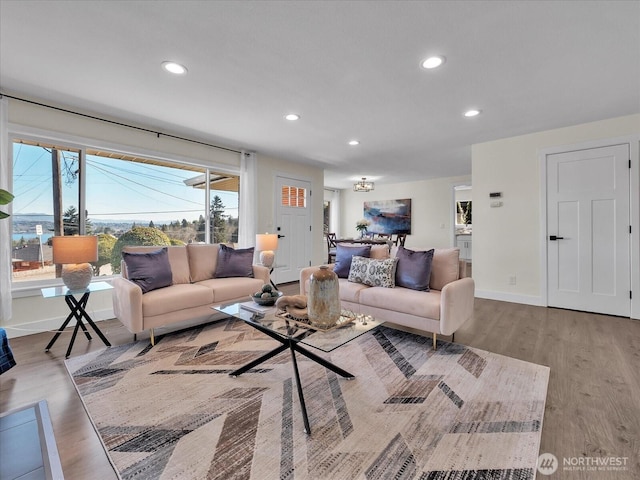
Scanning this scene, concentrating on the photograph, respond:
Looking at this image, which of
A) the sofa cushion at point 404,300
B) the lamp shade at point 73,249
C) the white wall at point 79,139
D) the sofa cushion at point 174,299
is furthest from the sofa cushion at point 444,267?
the white wall at point 79,139

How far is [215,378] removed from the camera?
6.73 ft

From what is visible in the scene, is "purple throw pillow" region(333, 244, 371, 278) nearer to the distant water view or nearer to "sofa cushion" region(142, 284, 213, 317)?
"sofa cushion" region(142, 284, 213, 317)

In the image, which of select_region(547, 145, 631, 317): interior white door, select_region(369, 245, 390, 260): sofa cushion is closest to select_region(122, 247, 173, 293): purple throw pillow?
select_region(369, 245, 390, 260): sofa cushion

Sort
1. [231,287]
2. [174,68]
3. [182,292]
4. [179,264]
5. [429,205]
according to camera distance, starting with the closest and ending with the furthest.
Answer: [174,68]
[182,292]
[231,287]
[179,264]
[429,205]

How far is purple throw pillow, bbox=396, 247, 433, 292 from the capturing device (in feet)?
9.32

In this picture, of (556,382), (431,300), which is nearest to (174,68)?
(431,300)

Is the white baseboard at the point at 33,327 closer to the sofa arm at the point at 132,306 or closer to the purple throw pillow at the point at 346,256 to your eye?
the sofa arm at the point at 132,306

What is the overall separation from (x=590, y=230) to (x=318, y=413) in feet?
13.4

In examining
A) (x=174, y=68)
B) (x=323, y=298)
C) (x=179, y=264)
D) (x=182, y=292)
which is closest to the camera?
(x=323, y=298)

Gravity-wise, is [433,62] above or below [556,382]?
above

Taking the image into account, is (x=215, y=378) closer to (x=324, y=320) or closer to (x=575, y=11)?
(x=324, y=320)

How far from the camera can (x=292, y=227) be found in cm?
573

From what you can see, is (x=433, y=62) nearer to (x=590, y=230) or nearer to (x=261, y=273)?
(x=261, y=273)

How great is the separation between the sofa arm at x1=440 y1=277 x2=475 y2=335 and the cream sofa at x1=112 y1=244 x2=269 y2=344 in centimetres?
201
